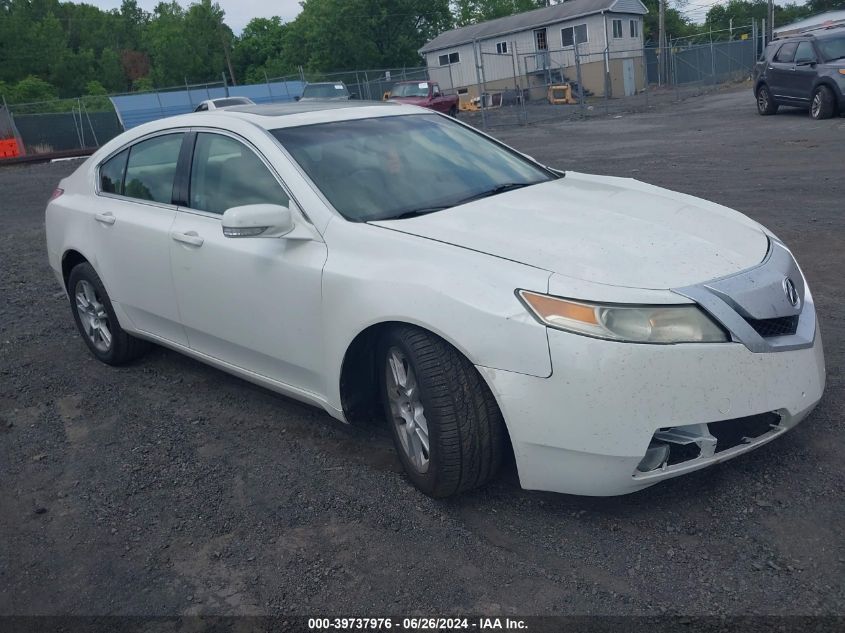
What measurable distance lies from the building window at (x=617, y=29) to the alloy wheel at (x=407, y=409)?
4577 centimetres

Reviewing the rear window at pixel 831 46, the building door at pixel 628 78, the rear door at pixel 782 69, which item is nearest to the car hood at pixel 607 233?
the rear window at pixel 831 46

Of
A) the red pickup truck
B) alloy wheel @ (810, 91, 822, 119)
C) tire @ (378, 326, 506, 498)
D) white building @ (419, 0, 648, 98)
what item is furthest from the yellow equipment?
tire @ (378, 326, 506, 498)

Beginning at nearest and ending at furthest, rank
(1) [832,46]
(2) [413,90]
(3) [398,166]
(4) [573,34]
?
1. (3) [398,166]
2. (1) [832,46]
3. (2) [413,90]
4. (4) [573,34]

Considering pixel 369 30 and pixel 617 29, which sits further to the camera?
pixel 369 30

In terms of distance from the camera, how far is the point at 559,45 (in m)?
46.9

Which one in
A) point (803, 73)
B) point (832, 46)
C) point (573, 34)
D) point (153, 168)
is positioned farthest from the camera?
point (573, 34)

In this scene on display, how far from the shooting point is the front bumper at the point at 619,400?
9.55 feet

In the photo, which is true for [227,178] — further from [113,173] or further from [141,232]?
[113,173]

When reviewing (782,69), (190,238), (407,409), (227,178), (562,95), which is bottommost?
(562,95)

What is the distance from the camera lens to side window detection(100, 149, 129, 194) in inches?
207

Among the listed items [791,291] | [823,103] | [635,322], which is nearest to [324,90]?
[823,103]

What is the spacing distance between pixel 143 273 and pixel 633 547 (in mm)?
3098

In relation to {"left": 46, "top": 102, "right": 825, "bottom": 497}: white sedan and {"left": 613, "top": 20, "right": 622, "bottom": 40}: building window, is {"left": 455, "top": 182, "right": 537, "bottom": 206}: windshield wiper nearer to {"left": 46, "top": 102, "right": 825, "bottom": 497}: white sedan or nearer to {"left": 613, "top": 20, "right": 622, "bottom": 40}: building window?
{"left": 46, "top": 102, "right": 825, "bottom": 497}: white sedan

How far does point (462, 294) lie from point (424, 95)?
30.2 metres
